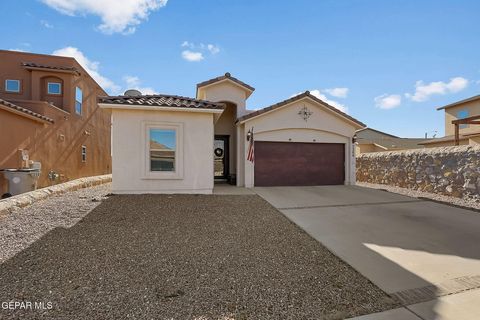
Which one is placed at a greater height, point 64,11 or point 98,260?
point 64,11

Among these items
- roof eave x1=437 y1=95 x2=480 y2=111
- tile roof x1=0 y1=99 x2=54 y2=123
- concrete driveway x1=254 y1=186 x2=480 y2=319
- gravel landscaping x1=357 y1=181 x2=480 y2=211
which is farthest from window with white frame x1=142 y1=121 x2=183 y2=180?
roof eave x1=437 y1=95 x2=480 y2=111

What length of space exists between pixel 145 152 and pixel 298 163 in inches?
284

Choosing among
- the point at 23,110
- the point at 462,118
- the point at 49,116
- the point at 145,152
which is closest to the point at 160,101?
the point at 145,152

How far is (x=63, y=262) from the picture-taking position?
371cm

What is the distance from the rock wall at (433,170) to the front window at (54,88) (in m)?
19.3

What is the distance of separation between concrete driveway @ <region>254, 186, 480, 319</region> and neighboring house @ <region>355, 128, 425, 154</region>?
20.0 meters

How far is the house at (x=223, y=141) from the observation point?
9273mm

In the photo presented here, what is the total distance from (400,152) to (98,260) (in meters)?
13.2

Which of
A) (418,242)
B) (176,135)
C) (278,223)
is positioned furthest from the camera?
(176,135)

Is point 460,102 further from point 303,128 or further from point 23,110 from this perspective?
point 23,110

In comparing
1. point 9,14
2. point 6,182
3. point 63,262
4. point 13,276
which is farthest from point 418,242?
point 9,14

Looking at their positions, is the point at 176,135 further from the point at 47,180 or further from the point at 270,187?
the point at 47,180

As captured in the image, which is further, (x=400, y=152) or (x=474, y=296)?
(x=400, y=152)

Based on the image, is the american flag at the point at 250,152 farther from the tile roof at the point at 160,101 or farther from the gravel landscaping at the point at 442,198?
the gravel landscaping at the point at 442,198
